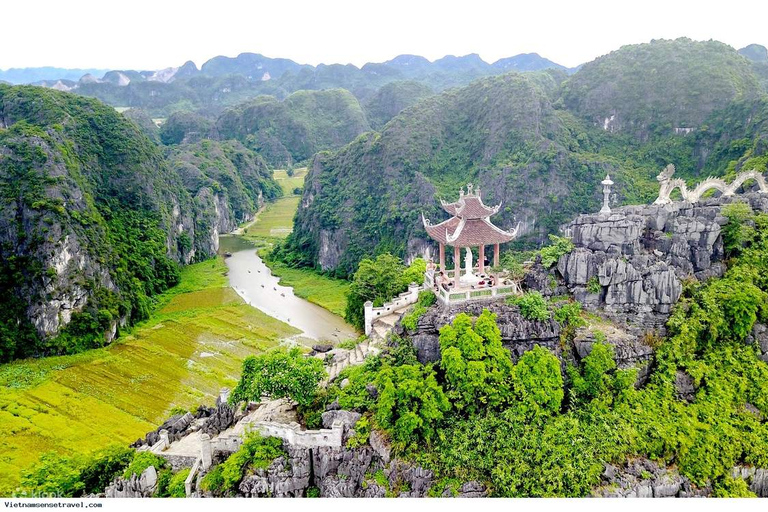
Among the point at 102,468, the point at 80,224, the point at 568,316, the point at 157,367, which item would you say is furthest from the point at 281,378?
the point at 80,224

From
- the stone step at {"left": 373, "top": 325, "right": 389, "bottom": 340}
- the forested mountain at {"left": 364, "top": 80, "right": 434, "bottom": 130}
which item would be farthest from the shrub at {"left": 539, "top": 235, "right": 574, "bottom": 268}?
the forested mountain at {"left": 364, "top": 80, "right": 434, "bottom": 130}

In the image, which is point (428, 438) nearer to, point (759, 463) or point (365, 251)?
point (759, 463)

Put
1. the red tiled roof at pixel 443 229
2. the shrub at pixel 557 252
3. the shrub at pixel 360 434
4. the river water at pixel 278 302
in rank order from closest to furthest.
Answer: the shrub at pixel 360 434
the shrub at pixel 557 252
the red tiled roof at pixel 443 229
the river water at pixel 278 302

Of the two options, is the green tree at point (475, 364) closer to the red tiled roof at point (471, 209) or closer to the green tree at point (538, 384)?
the green tree at point (538, 384)

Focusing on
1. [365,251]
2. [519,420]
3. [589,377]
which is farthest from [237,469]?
[365,251]

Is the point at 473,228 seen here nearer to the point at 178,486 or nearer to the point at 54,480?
the point at 178,486

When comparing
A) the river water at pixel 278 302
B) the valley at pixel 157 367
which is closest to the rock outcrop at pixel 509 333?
the valley at pixel 157 367
